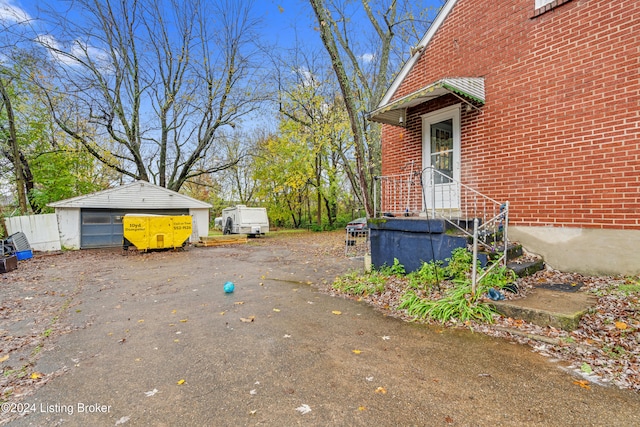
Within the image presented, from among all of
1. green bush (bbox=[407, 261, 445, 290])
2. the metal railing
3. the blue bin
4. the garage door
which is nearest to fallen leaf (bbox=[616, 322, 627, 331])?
the metal railing

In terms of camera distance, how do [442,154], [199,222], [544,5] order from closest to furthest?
[544,5] < [442,154] < [199,222]

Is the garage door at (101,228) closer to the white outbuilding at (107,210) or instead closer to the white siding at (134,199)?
the white outbuilding at (107,210)

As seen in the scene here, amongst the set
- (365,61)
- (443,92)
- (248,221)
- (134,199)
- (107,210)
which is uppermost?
(365,61)

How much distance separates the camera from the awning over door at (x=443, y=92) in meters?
5.53

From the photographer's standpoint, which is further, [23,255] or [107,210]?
[107,210]

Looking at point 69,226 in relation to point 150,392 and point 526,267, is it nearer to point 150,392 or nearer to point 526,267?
point 150,392

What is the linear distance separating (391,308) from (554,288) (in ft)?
7.81

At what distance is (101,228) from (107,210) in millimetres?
969

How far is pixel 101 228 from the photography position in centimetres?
1580

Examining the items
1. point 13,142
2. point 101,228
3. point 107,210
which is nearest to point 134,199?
point 107,210

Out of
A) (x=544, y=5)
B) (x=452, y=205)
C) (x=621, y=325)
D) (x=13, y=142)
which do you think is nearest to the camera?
(x=621, y=325)

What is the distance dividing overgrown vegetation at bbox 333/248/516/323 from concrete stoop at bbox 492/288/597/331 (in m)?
0.25

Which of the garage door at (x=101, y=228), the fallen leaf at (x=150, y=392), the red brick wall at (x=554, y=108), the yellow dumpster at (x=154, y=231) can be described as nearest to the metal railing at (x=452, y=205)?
the red brick wall at (x=554, y=108)

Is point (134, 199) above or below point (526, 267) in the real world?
above
